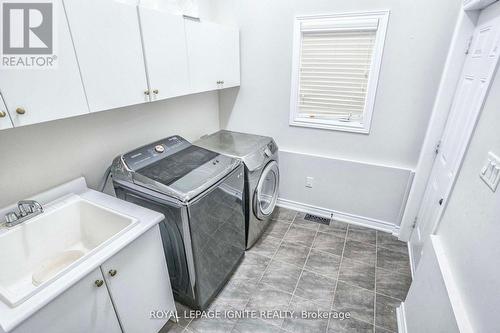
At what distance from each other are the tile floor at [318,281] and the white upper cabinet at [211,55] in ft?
5.21

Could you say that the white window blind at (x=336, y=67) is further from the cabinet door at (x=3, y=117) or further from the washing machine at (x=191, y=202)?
the cabinet door at (x=3, y=117)

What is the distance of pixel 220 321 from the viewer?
1.75m

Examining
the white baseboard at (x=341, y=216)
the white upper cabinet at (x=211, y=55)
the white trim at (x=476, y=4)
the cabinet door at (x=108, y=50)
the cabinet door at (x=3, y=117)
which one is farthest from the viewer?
the white baseboard at (x=341, y=216)

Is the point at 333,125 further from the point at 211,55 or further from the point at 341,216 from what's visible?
the point at 211,55

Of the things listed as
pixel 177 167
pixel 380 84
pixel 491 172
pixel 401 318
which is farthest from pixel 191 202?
pixel 380 84

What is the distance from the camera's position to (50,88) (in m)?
1.11

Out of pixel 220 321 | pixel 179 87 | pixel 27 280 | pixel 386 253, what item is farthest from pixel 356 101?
pixel 27 280

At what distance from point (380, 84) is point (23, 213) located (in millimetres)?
2622


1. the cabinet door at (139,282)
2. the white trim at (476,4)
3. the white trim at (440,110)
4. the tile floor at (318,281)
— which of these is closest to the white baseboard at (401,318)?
the tile floor at (318,281)

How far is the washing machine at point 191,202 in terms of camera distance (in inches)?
59.0

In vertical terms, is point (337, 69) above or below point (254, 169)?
above

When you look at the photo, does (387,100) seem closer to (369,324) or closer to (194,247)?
(369,324)

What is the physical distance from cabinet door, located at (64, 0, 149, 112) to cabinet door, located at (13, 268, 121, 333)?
2.83 feet

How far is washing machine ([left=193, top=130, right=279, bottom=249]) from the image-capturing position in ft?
6.93
